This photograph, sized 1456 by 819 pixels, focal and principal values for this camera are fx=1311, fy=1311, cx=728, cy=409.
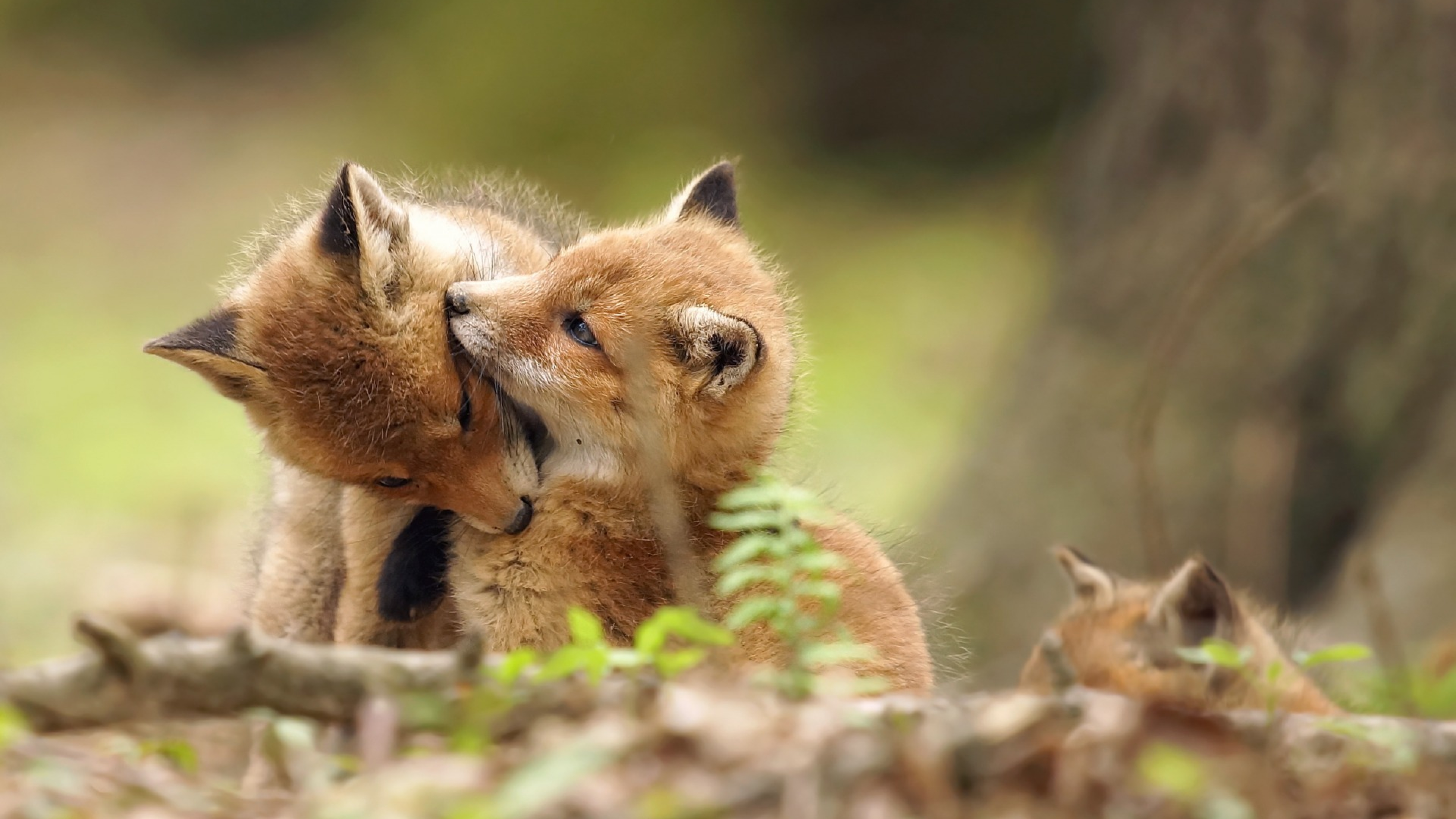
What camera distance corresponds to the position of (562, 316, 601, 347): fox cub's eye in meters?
5.60

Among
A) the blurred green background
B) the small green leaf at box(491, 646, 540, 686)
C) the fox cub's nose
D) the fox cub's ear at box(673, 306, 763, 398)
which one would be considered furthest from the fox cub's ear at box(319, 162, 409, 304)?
the blurred green background

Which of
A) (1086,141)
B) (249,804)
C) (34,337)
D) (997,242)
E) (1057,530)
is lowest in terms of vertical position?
(249,804)

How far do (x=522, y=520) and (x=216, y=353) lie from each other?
4.51ft

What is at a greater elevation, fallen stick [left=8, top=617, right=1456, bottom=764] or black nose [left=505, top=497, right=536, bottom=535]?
black nose [left=505, top=497, right=536, bottom=535]

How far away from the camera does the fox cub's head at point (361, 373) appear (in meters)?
5.07

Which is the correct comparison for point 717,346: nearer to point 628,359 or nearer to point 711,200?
point 628,359

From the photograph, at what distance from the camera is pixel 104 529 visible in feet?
41.4

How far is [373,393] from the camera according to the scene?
505 cm

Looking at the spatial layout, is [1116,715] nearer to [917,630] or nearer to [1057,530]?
[917,630]

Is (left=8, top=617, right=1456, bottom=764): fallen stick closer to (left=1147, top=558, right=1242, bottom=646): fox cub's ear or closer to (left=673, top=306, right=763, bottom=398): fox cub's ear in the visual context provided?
(left=1147, top=558, right=1242, bottom=646): fox cub's ear

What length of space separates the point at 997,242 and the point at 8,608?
1401 centimetres

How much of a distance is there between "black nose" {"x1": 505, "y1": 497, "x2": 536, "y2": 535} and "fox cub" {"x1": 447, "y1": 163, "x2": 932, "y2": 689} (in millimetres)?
37

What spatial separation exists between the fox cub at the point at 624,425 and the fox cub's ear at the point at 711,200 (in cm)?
73

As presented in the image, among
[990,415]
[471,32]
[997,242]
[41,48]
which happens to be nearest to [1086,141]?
[990,415]
